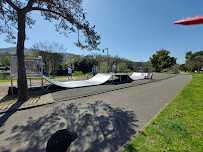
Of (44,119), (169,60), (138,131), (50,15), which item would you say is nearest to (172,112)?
(138,131)

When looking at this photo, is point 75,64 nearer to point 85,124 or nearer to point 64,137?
point 85,124

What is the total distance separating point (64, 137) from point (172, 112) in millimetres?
4418

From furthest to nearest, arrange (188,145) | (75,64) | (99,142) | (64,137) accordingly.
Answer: (75,64), (99,142), (188,145), (64,137)

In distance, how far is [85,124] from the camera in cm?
306

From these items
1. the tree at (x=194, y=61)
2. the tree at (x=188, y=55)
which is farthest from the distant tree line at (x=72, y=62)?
the tree at (x=188, y=55)

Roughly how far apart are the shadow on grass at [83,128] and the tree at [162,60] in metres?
41.8

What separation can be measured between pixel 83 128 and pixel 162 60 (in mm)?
45400

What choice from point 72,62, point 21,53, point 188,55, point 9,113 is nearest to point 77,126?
point 9,113

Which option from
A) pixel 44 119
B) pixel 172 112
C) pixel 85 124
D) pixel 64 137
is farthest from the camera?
pixel 172 112

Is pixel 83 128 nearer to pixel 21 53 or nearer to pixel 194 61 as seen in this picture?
pixel 21 53

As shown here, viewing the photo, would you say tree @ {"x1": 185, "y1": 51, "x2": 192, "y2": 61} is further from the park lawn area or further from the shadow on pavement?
the shadow on pavement

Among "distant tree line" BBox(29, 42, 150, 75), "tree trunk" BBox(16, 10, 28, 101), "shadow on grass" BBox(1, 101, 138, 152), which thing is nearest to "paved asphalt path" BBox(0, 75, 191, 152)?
"shadow on grass" BBox(1, 101, 138, 152)

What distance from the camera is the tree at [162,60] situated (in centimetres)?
3766

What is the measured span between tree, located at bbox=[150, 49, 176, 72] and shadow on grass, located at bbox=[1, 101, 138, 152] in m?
41.8
